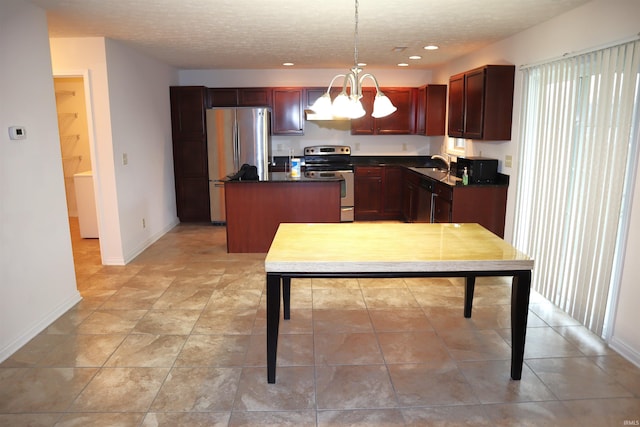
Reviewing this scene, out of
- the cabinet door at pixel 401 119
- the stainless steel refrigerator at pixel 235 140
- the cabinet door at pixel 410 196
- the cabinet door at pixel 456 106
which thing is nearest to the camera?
the cabinet door at pixel 456 106

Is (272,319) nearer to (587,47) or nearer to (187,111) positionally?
(587,47)

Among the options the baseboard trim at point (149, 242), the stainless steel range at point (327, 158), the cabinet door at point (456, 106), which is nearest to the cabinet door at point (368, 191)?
the stainless steel range at point (327, 158)

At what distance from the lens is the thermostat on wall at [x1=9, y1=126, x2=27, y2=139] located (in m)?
2.91

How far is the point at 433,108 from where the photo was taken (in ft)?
21.0

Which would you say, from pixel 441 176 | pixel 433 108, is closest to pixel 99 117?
pixel 441 176

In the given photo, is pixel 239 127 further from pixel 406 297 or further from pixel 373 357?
pixel 373 357

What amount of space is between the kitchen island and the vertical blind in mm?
2093

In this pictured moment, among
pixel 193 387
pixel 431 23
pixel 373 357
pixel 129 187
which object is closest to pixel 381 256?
pixel 373 357

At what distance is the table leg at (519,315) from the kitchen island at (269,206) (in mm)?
2855

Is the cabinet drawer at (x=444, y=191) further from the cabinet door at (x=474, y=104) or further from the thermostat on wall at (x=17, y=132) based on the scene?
the thermostat on wall at (x=17, y=132)

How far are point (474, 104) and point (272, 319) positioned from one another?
3.33 meters

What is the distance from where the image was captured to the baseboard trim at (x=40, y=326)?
2831 millimetres

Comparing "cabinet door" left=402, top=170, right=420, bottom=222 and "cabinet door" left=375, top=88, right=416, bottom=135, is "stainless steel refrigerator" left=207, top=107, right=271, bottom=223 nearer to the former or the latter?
"cabinet door" left=375, top=88, right=416, bottom=135

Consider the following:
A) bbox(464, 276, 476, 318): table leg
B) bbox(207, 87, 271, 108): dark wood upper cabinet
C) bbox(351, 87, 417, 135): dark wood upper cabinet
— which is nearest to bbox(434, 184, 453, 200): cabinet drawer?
bbox(464, 276, 476, 318): table leg
